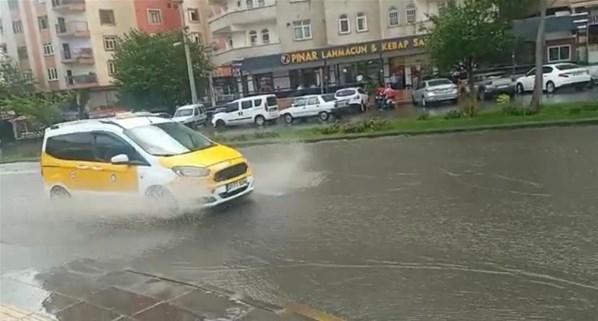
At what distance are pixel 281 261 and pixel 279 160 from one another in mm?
9259

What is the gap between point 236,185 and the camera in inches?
388

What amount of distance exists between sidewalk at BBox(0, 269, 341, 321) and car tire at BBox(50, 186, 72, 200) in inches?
167

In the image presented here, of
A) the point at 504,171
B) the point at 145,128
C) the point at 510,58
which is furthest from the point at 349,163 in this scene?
the point at 510,58

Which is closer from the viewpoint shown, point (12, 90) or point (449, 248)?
point (449, 248)

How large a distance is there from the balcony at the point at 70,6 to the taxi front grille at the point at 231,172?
2062 inches

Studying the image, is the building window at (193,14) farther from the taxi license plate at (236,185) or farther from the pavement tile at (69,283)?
the pavement tile at (69,283)

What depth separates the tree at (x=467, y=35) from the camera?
26.2m

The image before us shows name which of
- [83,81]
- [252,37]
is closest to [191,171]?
[252,37]

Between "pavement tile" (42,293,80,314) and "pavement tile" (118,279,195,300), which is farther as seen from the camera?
"pavement tile" (118,279,195,300)

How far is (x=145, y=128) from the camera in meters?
10.3

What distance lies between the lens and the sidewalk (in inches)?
203

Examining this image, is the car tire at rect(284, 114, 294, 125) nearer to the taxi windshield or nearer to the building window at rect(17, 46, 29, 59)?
the taxi windshield

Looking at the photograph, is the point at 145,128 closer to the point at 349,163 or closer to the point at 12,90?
the point at 349,163

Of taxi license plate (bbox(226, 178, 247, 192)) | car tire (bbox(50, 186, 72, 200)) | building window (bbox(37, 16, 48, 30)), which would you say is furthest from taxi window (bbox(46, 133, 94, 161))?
building window (bbox(37, 16, 48, 30))
